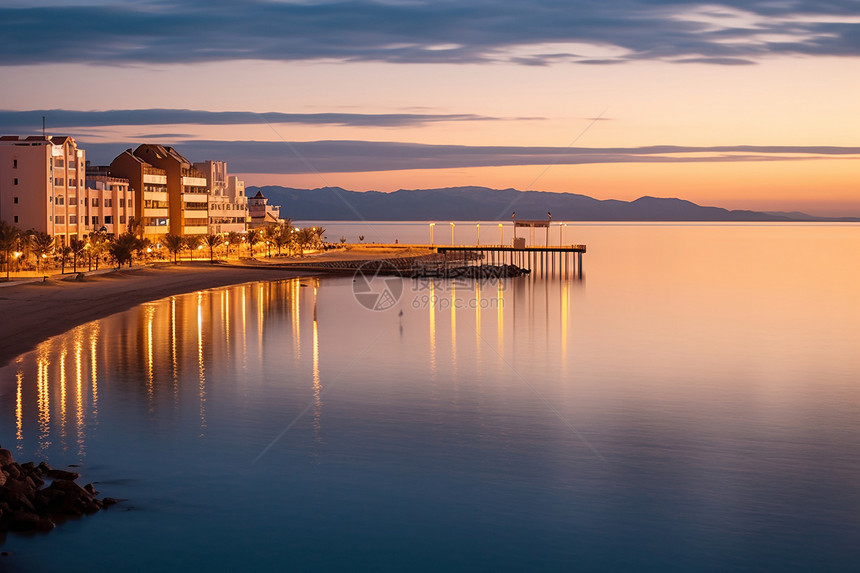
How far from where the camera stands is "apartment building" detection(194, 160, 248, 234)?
140875 mm

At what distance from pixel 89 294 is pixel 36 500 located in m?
52.7

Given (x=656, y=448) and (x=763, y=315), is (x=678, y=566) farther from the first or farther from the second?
(x=763, y=315)

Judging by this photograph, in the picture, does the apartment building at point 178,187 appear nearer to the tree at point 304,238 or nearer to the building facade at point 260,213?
the tree at point 304,238

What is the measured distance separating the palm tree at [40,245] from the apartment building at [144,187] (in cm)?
3116

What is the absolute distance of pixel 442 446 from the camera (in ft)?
92.5

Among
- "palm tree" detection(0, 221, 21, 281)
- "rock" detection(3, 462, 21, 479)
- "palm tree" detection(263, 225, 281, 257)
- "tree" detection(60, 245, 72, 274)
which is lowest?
"rock" detection(3, 462, 21, 479)

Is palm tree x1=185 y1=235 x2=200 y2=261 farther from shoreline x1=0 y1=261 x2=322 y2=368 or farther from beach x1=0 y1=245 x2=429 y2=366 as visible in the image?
shoreline x1=0 y1=261 x2=322 y2=368

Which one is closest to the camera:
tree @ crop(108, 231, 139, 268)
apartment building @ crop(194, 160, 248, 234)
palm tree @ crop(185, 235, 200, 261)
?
tree @ crop(108, 231, 139, 268)

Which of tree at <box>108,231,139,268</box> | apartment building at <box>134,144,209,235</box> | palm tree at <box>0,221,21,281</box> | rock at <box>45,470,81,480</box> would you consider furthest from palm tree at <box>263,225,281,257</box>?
rock at <box>45,470,81,480</box>

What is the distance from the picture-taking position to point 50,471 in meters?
23.3

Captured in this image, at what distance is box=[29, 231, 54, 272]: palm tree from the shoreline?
18.1 ft

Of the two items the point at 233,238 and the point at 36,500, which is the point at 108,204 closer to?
the point at 233,238

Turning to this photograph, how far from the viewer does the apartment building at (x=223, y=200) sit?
141 metres

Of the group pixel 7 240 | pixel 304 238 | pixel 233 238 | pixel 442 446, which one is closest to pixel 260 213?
pixel 304 238
